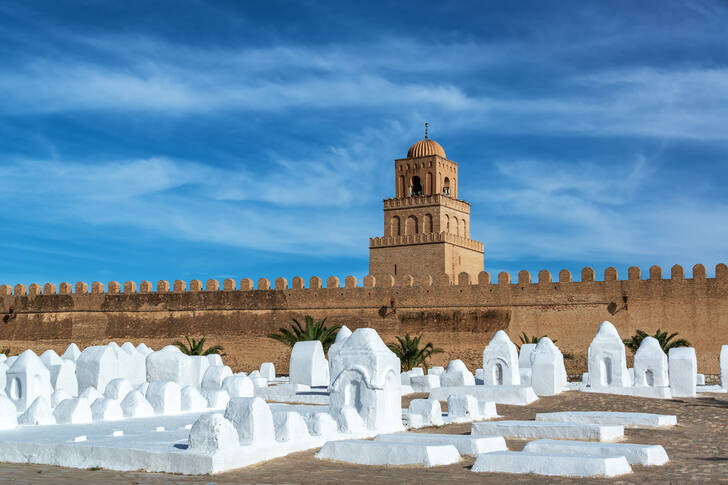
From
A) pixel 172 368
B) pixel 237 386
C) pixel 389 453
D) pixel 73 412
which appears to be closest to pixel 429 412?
pixel 389 453

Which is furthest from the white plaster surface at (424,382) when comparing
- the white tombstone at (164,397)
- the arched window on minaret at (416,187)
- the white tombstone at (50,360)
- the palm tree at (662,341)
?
the arched window on minaret at (416,187)

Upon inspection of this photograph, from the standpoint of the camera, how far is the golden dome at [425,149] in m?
31.5

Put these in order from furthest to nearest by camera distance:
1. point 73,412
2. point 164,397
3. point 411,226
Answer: point 411,226, point 164,397, point 73,412

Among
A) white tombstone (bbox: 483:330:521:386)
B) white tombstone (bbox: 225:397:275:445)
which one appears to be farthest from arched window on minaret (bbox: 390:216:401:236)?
white tombstone (bbox: 225:397:275:445)

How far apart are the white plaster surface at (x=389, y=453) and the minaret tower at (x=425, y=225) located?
21762 mm

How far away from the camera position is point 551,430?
8.90 m

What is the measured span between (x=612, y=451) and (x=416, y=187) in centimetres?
2499

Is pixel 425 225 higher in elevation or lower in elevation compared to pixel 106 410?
higher

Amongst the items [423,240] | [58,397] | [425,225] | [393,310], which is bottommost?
[58,397]

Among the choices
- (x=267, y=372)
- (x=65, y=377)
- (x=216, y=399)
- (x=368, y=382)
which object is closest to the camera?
(x=368, y=382)

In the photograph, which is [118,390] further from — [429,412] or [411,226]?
[411,226]

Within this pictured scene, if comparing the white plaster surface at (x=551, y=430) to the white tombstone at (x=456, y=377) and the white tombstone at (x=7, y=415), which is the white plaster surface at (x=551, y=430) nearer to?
the white tombstone at (x=7, y=415)

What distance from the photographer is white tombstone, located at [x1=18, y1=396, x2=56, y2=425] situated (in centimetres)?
1002

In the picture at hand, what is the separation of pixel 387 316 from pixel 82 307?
1147 centimetres
